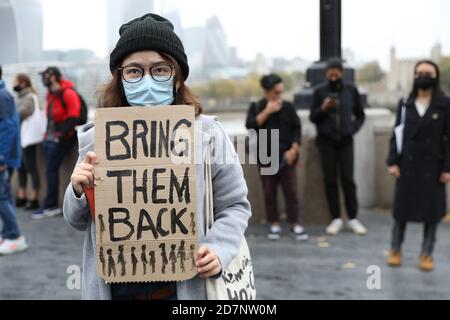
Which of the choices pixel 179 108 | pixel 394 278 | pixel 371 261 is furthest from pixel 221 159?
pixel 371 261

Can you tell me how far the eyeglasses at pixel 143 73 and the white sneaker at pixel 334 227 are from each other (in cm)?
500

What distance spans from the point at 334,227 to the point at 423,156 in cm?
168

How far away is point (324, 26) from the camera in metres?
7.57

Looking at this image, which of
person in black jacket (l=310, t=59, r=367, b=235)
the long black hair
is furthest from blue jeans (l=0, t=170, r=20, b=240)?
the long black hair

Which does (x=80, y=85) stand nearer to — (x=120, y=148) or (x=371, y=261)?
(x=371, y=261)

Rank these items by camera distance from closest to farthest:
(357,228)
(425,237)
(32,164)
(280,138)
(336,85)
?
1. (425,237)
2. (280,138)
3. (336,85)
4. (357,228)
5. (32,164)

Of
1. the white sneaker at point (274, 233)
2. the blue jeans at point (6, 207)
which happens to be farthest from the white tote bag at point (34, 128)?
the white sneaker at point (274, 233)

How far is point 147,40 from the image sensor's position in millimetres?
2223

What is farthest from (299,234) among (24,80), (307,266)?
(24,80)

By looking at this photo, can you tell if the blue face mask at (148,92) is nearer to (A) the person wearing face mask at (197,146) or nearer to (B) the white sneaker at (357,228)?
(A) the person wearing face mask at (197,146)

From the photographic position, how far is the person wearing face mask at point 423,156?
5582 millimetres

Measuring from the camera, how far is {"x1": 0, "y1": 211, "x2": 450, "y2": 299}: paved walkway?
5098 millimetres

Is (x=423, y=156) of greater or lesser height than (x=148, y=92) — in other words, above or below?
below

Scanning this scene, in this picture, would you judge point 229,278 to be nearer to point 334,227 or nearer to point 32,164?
point 334,227
